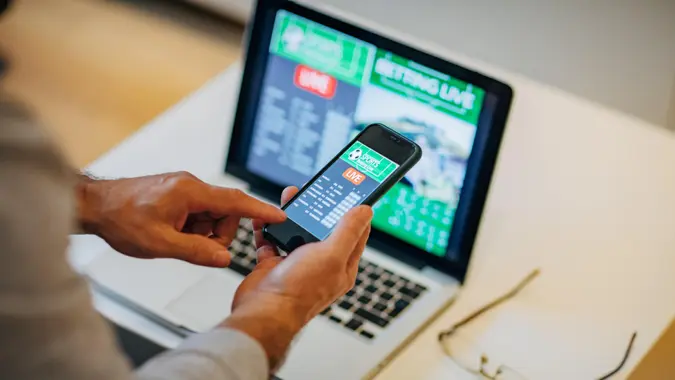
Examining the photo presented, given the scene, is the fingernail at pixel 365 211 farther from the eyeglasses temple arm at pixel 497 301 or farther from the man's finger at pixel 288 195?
the eyeglasses temple arm at pixel 497 301

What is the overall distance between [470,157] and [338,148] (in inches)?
7.0

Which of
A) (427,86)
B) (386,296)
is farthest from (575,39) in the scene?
(386,296)

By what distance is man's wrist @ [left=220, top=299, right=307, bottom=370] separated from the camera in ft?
2.79

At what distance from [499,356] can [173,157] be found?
54 centimetres

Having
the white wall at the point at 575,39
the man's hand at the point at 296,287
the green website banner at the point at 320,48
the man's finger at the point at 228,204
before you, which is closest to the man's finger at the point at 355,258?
the man's hand at the point at 296,287

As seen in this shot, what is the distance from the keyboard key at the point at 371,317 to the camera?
1.17m

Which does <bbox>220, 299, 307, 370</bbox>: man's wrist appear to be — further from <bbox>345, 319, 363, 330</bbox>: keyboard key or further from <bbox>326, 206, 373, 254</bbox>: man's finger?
<bbox>345, 319, 363, 330</bbox>: keyboard key

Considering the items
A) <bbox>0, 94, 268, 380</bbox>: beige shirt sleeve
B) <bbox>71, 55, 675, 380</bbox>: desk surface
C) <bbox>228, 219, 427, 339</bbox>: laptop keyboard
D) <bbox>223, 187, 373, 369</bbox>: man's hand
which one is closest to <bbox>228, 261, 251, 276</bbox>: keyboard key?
<bbox>228, 219, 427, 339</bbox>: laptop keyboard

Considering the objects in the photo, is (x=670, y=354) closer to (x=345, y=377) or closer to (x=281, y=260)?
(x=345, y=377)

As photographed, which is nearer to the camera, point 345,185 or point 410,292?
point 345,185

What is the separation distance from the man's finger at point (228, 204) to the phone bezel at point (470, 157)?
267mm

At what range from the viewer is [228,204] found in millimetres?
1037

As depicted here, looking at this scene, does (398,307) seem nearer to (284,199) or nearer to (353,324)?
(353,324)

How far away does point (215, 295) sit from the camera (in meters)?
1.19
